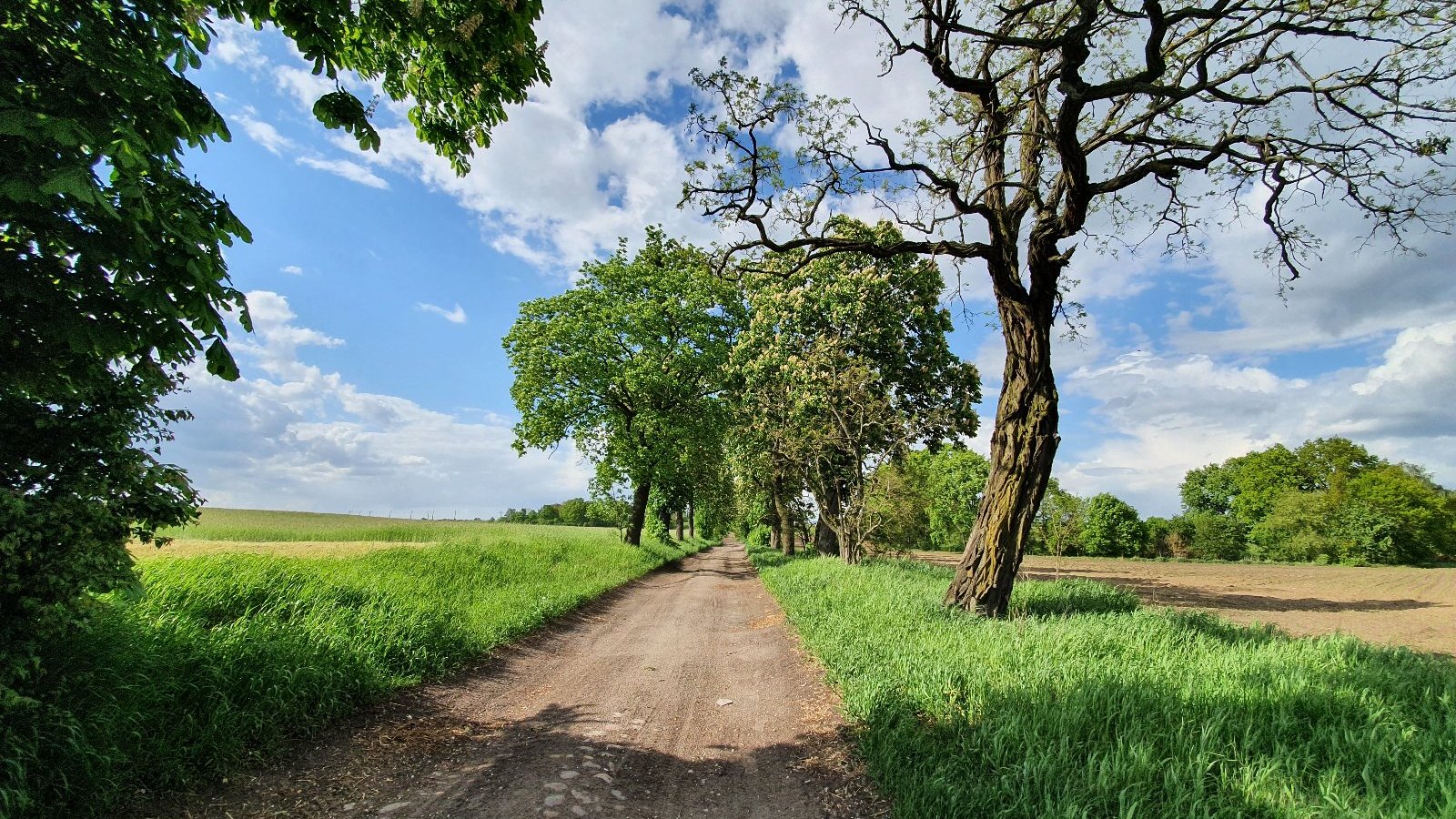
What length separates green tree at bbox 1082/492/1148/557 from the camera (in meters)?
65.2

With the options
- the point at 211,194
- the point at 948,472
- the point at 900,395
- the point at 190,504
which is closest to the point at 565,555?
the point at 900,395

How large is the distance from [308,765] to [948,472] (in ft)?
240

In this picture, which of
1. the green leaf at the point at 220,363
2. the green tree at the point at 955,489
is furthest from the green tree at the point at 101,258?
the green tree at the point at 955,489

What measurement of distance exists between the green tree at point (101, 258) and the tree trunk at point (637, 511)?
20.7 m

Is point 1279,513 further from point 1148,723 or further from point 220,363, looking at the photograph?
point 220,363

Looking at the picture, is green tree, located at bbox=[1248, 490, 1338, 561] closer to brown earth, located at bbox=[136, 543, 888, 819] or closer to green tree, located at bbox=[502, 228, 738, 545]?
green tree, located at bbox=[502, 228, 738, 545]

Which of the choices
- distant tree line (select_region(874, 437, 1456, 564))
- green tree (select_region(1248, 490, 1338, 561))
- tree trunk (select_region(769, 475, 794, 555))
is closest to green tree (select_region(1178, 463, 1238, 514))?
distant tree line (select_region(874, 437, 1456, 564))

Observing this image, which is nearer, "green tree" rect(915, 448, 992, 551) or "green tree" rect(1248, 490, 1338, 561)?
"green tree" rect(1248, 490, 1338, 561)

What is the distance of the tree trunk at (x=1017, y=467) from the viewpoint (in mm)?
9078

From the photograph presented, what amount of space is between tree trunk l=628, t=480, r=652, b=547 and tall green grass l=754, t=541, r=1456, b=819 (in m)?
18.0

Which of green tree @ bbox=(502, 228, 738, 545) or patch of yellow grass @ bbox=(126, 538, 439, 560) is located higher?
green tree @ bbox=(502, 228, 738, 545)

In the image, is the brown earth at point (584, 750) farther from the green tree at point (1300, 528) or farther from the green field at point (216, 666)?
the green tree at point (1300, 528)

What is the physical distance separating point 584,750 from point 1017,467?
7514 millimetres

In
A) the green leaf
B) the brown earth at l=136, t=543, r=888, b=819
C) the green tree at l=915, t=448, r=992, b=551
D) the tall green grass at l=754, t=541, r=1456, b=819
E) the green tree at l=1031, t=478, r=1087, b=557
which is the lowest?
the brown earth at l=136, t=543, r=888, b=819
